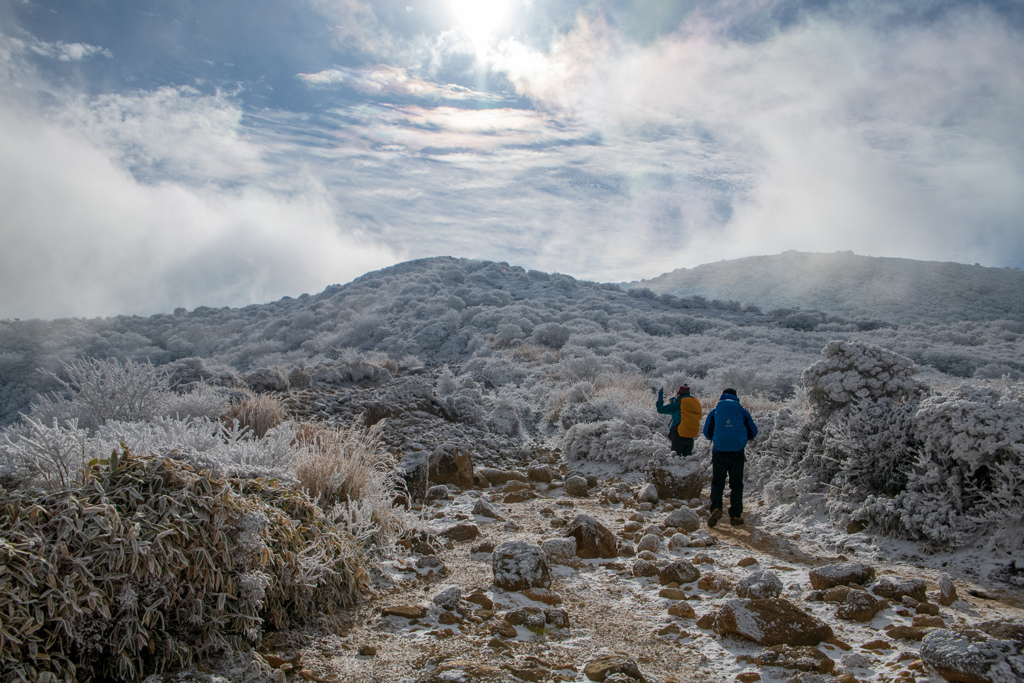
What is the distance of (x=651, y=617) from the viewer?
3.34 m

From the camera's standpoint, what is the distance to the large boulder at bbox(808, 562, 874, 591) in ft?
11.8

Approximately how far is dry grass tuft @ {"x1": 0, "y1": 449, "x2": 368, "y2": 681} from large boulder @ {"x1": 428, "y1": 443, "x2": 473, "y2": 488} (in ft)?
12.4

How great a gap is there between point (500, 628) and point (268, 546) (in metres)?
1.23

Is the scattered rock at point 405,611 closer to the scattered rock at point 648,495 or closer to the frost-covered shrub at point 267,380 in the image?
the scattered rock at point 648,495

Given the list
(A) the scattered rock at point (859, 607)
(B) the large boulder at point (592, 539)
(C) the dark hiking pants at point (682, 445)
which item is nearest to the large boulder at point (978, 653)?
(A) the scattered rock at point (859, 607)

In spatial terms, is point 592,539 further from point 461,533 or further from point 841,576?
point 841,576

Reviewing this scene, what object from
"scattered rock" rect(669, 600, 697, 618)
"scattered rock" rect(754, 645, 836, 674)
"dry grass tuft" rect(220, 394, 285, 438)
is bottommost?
"scattered rock" rect(669, 600, 697, 618)

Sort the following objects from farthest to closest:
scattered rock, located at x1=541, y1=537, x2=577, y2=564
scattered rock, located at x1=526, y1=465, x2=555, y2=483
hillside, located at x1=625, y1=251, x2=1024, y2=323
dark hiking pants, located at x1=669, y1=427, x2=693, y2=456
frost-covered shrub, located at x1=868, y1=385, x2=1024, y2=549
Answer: hillside, located at x1=625, y1=251, x2=1024, y2=323 → dark hiking pants, located at x1=669, y1=427, x2=693, y2=456 → scattered rock, located at x1=526, y1=465, x2=555, y2=483 → scattered rock, located at x1=541, y1=537, x2=577, y2=564 → frost-covered shrub, located at x1=868, y1=385, x2=1024, y2=549

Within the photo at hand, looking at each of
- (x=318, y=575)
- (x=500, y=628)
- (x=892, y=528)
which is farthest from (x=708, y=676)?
(x=892, y=528)

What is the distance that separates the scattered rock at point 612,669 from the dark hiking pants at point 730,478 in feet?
11.2

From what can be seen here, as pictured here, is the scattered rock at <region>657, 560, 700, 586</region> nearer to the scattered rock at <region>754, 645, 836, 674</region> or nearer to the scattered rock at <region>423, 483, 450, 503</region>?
the scattered rock at <region>754, 645, 836, 674</region>

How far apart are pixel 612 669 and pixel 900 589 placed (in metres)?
2.00

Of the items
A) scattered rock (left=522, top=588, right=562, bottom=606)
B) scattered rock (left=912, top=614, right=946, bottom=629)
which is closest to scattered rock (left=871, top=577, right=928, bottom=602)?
scattered rock (left=912, top=614, right=946, bottom=629)

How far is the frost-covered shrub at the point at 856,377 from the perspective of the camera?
5.99m
